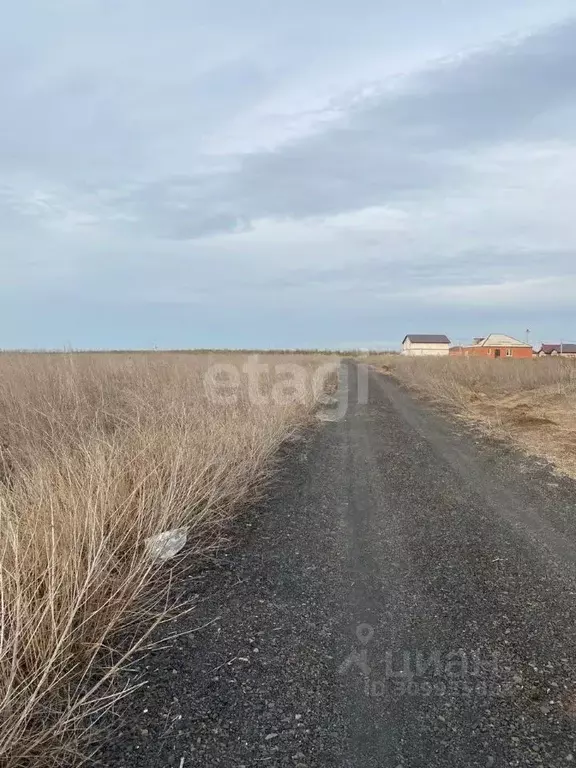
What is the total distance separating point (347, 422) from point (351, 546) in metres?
8.02

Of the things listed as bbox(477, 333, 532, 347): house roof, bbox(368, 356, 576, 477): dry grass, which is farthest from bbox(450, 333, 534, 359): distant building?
bbox(368, 356, 576, 477): dry grass

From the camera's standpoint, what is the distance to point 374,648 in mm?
2873

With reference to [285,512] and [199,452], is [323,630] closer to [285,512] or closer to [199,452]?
[285,512]

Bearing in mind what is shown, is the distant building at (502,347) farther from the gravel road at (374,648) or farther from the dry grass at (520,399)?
Result: the gravel road at (374,648)

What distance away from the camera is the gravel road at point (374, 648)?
7.11 feet

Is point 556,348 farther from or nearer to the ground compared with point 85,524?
farther from the ground

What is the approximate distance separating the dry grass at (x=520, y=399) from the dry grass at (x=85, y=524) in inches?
193

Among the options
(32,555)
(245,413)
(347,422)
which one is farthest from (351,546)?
(347,422)

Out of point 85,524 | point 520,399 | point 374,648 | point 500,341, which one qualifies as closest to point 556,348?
point 500,341

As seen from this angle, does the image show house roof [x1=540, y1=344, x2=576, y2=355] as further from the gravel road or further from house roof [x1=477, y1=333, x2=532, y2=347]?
the gravel road

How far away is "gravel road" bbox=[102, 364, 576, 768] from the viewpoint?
2168 millimetres

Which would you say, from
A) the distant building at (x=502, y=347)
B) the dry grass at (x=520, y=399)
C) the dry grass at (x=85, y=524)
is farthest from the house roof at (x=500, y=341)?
the dry grass at (x=85, y=524)
